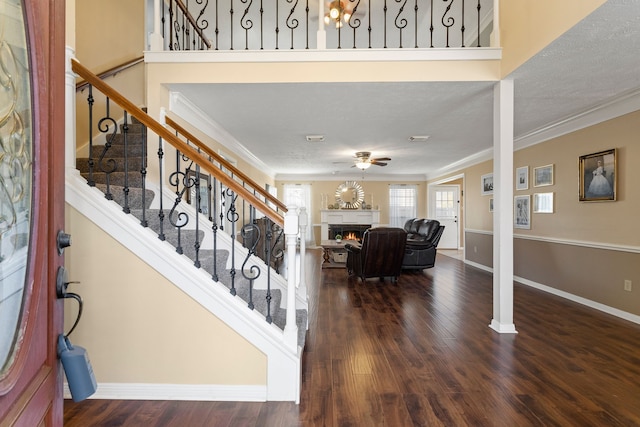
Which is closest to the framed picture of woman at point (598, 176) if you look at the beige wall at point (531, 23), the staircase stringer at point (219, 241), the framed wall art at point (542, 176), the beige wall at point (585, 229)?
the beige wall at point (585, 229)

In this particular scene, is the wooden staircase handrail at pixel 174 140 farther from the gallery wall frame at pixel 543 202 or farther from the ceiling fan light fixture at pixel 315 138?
the gallery wall frame at pixel 543 202

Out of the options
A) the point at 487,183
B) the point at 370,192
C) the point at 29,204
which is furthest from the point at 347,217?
the point at 29,204

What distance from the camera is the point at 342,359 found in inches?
101

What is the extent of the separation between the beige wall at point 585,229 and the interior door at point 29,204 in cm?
495

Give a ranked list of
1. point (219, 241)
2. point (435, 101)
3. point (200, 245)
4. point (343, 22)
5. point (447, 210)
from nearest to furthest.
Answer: point (200, 245) → point (219, 241) → point (435, 101) → point (343, 22) → point (447, 210)

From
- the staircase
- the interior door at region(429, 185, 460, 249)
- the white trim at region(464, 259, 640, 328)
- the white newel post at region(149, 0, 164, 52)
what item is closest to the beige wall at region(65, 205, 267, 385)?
the staircase

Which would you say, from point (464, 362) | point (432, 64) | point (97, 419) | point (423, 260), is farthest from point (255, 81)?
point (423, 260)

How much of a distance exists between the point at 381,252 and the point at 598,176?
9.66 ft

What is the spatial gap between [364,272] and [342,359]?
2.72 m

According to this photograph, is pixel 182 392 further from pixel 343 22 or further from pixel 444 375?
pixel 343 22

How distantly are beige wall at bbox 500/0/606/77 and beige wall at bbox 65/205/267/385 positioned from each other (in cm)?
310

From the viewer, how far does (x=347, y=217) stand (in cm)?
993

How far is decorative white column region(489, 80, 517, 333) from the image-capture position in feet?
10.0

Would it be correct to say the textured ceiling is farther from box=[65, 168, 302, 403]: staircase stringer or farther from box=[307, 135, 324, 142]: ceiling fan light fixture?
box=[65, 168, 302, 403]: staircase stringer
